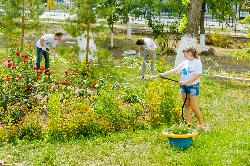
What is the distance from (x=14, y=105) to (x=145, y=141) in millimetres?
3105

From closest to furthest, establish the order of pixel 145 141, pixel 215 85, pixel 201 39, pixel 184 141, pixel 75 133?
pixel 184 141 → pixel 145 141 → pixel 75 133 → pixel 215 85 → pixel 201 39

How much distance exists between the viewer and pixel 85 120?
1042cm

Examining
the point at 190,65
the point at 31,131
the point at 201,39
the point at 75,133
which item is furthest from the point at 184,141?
the point at 201,39

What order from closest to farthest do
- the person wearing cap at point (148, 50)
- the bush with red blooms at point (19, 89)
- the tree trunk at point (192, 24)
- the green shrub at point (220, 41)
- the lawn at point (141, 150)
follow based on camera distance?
the lawn at point (141, 150), the bush with red blooms at point (19, 89), the person wearing cap at point (148, 50), the tree trunk at point (192, 24), the green shrub at point (220, 41)

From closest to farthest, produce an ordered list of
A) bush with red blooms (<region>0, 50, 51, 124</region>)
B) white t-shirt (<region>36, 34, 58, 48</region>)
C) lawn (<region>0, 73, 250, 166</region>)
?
lawn (<region>0, 73, 250, 166</region>), bush with red blooms (<region>0, 50, 51, 124</region>), white t-shirt (<region>36, 34, 58, 48</region>)

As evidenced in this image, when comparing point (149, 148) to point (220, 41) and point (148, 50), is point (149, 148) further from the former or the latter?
point (220, 41)

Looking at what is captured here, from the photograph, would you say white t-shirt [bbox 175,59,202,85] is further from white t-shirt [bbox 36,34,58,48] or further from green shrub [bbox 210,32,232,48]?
green shrub [bbox 210,32,232,48]

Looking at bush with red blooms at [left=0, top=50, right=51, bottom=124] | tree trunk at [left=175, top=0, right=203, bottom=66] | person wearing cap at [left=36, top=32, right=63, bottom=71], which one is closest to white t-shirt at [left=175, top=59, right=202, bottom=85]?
bush with red blooms at [left=0, top=50, right=51, bottom=124]

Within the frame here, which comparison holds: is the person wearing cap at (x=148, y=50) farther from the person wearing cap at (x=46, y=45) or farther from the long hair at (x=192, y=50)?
the long hair at (x=192, y=50)

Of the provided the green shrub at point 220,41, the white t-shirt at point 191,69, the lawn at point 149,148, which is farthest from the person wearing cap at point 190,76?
the green shrub at point 220,41

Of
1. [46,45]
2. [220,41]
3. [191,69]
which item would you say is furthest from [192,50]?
[220,41]

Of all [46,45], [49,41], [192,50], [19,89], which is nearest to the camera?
[192,50]

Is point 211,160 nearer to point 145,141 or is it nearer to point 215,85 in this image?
point 145,141

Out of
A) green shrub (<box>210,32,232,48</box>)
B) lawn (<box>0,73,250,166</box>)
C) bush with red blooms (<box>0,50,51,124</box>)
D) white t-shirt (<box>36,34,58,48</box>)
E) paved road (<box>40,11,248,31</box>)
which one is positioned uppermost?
paved road (<box>40,11,248,31</box>)
